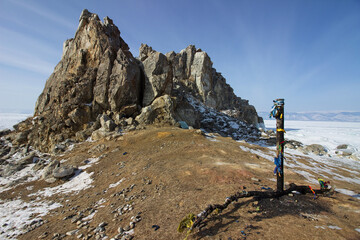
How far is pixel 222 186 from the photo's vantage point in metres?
7.88

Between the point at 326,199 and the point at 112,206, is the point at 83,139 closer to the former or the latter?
the point at 112,206

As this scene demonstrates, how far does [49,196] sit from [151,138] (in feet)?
29.3

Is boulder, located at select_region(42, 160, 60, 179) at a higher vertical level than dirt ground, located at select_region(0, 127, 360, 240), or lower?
lower

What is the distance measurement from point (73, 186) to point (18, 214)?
118 inches

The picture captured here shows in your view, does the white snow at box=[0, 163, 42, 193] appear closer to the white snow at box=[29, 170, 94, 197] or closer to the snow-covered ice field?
the white snow at box=[29, 170, 94, 197]

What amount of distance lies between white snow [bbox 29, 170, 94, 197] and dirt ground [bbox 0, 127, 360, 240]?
0.47 meters

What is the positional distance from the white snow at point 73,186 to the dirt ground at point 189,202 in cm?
47

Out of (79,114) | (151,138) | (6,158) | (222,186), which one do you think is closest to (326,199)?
(222,186)

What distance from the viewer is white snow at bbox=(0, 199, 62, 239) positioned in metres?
7.11

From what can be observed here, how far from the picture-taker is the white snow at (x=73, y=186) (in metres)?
10.8

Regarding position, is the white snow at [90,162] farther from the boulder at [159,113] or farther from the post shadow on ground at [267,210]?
the post shadow on ground at [267,210]

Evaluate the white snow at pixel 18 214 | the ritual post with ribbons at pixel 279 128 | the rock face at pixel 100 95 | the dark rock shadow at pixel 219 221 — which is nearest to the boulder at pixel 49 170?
the white snow at pixel 18 214

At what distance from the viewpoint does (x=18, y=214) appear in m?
8.56

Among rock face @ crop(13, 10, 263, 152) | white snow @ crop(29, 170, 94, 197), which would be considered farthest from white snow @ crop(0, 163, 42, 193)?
rock face @ crop(13, 10, 263, 152)
